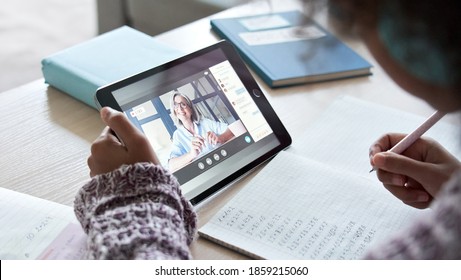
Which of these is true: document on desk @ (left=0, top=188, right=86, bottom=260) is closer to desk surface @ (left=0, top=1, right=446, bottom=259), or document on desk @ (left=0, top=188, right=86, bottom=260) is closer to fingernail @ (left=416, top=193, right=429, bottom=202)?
desk surface @ (left=0, top=1, right=446, bottom=259)

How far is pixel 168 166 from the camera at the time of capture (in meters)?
0.85

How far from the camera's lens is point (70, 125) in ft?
3.32

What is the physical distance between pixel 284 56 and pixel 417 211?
46 centimetres

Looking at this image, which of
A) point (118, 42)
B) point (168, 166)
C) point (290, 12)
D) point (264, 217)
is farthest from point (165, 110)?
point (290, 12)

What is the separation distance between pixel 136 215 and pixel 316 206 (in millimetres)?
264

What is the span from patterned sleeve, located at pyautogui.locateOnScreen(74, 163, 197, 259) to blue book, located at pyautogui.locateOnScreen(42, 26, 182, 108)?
1.05 feet

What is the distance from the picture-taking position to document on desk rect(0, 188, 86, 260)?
0.75 meters

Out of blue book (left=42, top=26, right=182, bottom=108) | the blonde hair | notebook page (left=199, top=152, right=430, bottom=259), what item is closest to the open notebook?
notebook page (left=199, top=152, right=430, bottom=259)

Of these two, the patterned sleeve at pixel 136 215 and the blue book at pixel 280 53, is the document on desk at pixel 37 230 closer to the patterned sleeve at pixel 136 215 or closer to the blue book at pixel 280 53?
the patterned sleeve at pixel 136 215

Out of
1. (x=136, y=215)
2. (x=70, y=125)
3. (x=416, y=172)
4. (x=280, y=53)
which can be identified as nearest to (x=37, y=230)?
(x=136, y=215)

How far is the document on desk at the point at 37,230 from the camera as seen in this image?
75cm

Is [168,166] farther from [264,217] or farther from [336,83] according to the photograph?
[336,83]
